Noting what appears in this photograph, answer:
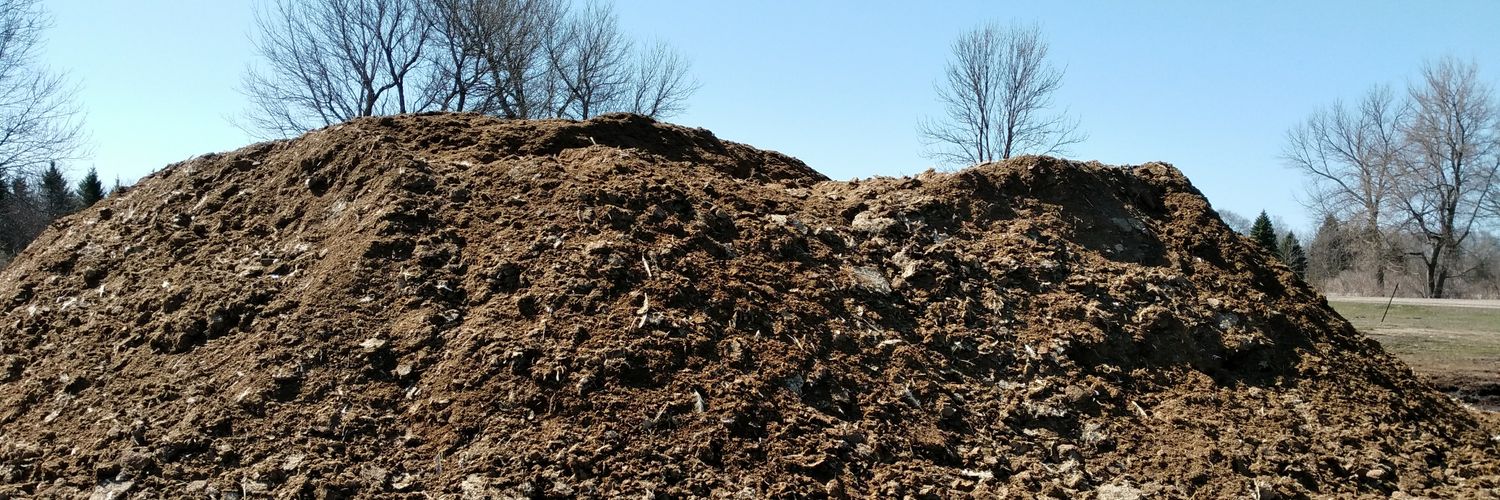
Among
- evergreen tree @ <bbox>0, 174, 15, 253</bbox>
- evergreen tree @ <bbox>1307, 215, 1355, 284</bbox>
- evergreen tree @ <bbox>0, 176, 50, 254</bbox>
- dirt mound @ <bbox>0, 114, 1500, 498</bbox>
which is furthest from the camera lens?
evergreen tree @ <bbox>1307, 215, 1355, 284</bbox>

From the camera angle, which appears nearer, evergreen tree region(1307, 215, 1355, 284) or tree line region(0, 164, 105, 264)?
tree line region(0, 164, 105, 264)

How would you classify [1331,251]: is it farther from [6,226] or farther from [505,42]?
[6,226]

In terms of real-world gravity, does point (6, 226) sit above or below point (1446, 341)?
above

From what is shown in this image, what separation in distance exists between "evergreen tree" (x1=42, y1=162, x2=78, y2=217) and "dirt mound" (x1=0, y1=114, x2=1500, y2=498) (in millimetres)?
34532

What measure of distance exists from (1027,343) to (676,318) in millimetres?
1925

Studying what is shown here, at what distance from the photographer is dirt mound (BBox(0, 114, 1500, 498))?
12.5 ft

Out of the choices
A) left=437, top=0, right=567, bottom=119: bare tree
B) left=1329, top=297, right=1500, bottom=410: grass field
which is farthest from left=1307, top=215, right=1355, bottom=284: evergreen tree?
left=437, top=0, right=567, bottom=119: bare tree

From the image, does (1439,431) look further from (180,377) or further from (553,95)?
(553,95)

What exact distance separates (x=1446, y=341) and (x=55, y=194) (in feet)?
143

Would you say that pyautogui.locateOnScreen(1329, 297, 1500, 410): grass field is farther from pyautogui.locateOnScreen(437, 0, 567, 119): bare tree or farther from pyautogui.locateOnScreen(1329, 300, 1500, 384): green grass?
pyautogui.locateOnScreen(437, 0, 567, 119): bare tree

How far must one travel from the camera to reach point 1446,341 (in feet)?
35.6

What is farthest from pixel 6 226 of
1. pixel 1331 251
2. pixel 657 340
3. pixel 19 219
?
pixel 1331 251

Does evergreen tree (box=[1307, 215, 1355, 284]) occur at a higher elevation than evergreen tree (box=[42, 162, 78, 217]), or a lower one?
lower

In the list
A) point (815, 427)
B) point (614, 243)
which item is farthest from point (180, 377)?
point (815, 427)
